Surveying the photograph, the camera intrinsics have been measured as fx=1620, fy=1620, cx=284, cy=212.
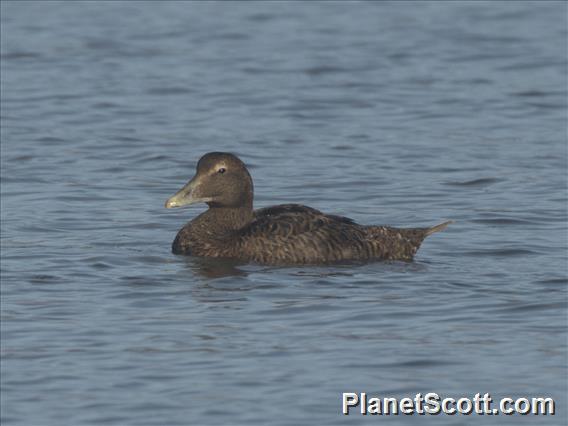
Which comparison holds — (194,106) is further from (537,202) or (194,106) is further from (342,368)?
(342,368)

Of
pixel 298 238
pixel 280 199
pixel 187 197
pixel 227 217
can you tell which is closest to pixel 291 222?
pixel 298 238

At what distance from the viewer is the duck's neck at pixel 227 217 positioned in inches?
567

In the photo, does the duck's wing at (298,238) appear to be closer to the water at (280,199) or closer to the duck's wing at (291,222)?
the duck's wing at (291,222)

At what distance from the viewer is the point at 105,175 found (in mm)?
18406

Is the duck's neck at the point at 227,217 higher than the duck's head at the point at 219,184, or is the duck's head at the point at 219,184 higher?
the duck's head at the point at 219,184

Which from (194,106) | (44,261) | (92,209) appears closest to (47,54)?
(194,106)

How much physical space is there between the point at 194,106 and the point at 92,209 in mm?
6501

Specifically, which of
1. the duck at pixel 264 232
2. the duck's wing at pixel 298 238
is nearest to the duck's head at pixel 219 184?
the duck at pixel 264 232

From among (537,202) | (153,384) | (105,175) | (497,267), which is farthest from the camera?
(105,175)

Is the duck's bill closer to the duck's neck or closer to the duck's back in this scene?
the duck's neck

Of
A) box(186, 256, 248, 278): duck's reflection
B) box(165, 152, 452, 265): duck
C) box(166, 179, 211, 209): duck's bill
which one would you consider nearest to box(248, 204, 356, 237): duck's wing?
box(165, 152, 452, 265): duck

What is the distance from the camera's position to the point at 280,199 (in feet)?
56.5

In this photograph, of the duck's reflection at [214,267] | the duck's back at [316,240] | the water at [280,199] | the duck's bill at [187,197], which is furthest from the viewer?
the duck's bill at [187,197]

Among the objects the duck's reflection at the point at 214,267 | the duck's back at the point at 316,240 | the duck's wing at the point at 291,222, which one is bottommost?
the duck's reflection at the point at 214,267
